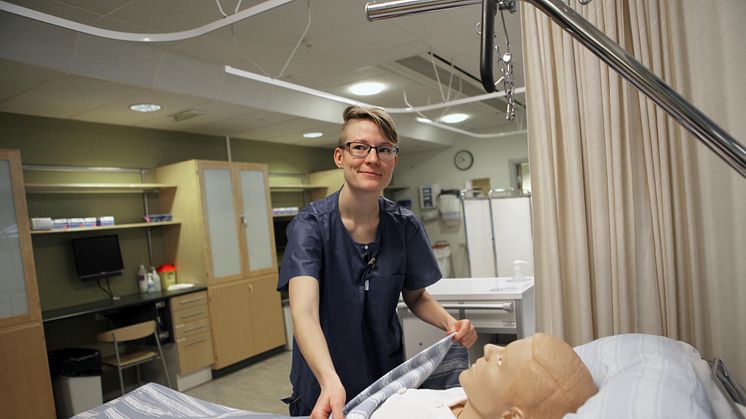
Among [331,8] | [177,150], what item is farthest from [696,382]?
[177,150]

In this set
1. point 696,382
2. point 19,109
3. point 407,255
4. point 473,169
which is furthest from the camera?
point 473,169

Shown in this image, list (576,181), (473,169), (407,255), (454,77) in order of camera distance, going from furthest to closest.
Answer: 1. (473,169)
2. (454,77)
3. (407,255)
4. (576,181)

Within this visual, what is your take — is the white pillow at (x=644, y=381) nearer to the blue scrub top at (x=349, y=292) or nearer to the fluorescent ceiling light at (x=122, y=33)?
the blue scrub top at (x=349, y=292)

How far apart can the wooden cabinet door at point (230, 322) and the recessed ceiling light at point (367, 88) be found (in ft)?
7.44

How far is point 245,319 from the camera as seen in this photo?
187 inches

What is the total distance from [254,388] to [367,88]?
3038mm

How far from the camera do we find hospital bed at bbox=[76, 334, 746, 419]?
30.2 inches

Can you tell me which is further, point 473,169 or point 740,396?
point 473,169

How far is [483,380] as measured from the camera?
111 cm

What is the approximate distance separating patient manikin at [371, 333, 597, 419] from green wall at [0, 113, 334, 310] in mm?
3810

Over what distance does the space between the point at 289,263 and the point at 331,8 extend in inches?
78.6

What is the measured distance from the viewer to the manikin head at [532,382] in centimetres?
98

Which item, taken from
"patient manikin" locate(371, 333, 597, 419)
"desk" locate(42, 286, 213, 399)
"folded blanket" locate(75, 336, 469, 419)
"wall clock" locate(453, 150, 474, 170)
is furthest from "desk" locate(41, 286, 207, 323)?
"wall clock" locate(453, 150, 474, 170)

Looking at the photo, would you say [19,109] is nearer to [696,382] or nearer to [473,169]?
[696,382]
